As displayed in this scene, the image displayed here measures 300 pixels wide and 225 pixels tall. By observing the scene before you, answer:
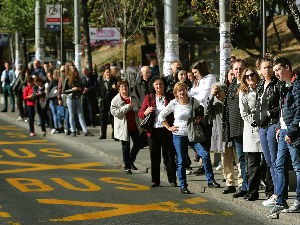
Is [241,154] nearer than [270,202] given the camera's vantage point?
No

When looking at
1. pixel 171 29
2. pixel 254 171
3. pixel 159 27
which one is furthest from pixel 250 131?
pixel 159 27

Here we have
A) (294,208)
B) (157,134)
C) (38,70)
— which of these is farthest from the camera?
(38,70)

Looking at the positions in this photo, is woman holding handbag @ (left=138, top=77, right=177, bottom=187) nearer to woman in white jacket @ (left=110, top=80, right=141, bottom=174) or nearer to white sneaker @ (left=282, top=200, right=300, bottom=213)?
woman in white jacket @ (left=110, top=80, right=141, bottom=174)

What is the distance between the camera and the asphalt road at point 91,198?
8742 mm

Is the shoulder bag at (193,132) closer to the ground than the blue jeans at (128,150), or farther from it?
farther from it

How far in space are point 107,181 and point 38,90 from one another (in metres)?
8.01

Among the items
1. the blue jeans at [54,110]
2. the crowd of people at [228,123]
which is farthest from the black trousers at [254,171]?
the blue jeans at [54,110]

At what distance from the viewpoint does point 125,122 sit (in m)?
12.9

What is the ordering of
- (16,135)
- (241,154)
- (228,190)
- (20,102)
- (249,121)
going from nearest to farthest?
(249,121), (241,154), (228,190), (16,135), (20,102)

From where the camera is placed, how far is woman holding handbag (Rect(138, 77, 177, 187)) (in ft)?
37.3

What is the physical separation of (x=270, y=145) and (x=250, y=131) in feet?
1.95

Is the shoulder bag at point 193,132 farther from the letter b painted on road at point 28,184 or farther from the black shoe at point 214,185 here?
the letter b painted on road at point 28,184

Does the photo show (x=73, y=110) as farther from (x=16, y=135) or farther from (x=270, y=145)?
(x=270, y=145)

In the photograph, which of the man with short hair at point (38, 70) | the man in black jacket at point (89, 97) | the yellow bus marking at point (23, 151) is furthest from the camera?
the man with short hair at point (38, 70)
